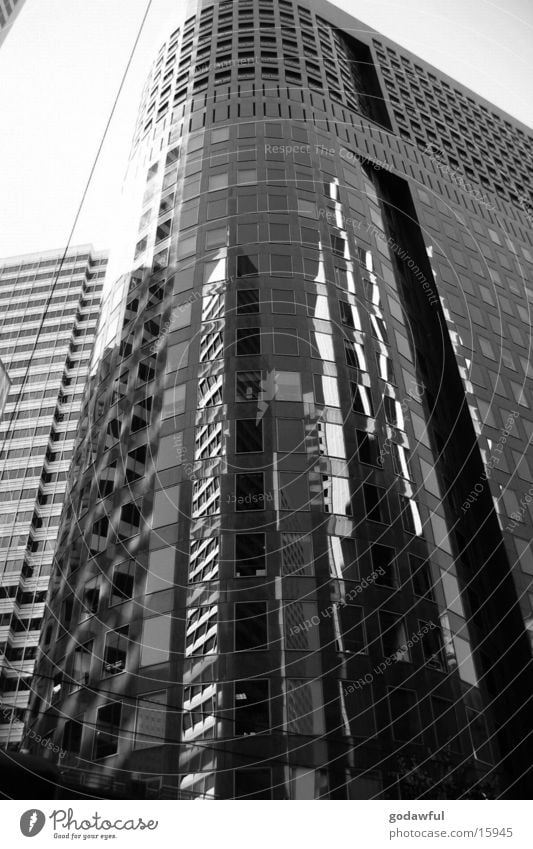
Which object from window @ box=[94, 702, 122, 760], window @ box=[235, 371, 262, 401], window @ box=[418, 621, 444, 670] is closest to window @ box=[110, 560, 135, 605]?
window @ box=[94, 702, 122, 760]

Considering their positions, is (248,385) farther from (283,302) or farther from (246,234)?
(246,234)

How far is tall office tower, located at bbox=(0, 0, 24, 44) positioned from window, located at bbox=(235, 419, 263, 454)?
559 inches

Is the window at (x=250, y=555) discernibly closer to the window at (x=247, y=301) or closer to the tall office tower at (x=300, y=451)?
the tall office tower at (x=300, y=451)

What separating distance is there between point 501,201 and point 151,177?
1698cm

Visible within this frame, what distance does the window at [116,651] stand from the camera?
18.2 meters

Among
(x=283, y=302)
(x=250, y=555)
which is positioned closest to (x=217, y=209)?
(x=283, y=302)

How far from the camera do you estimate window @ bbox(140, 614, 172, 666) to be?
57.9 ft

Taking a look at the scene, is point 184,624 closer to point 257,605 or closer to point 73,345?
point 257,605

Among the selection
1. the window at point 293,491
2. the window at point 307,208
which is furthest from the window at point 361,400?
the window at point 307,208

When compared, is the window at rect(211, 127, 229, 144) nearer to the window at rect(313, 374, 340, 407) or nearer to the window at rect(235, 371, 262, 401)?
the window at rect(235, 371, 262, 401)

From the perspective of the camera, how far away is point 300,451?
21.6 meters

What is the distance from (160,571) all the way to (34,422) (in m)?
37.1

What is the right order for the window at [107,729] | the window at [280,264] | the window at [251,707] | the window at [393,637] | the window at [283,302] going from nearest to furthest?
the window at [251,707] < the window at [107,729] < the window at [393,637] < the window at [283,302] < the window at [280,264]

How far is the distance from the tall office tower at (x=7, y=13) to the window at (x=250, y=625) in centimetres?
1362
